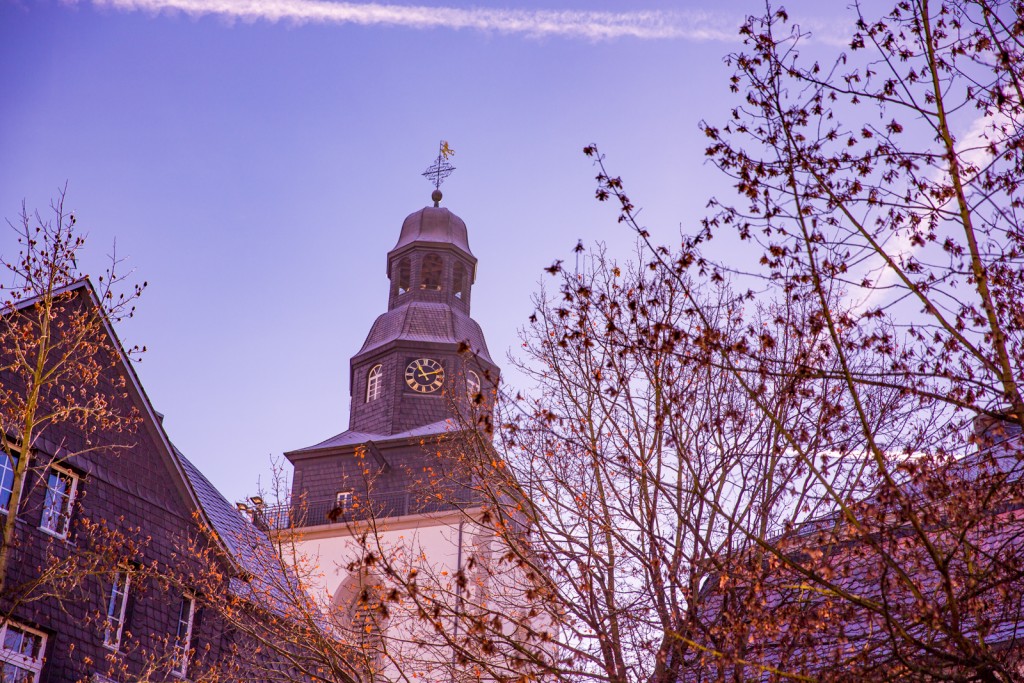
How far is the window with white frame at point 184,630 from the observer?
2164 centimetres

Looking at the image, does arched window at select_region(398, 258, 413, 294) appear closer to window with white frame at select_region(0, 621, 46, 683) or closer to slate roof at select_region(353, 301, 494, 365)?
slate roof at select_region(353, 301, 494, 365)

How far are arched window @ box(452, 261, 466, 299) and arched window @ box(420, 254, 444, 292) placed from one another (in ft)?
2.25

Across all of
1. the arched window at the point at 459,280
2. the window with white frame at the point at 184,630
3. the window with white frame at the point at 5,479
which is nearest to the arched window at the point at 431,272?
the arched window at the point at 459,280

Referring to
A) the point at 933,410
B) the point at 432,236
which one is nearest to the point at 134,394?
the point at 933,410

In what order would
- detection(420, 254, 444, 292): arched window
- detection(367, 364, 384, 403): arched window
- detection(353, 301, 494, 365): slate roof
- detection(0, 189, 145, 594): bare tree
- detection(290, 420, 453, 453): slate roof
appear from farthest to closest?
1. detection(420, 254, 444, 292): arched window
2. detection(367, 364, 384, 403): arched window
3. detection(353, 301, 494, 365): slate roof
4. detection(290, 420, 453, 453): slate roof
5. detection(0, 189, 145, 594): bare tree

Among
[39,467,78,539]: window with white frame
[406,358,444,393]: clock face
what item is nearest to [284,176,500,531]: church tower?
[406,358,444,393]: clock face

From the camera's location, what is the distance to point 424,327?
51469 mm

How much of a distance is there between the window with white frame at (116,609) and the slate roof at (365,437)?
2404cm

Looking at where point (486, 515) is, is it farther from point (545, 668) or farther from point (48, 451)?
point (48, 451)

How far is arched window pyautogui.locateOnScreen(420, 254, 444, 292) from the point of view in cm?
5484

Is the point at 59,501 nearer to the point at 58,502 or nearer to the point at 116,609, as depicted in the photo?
the point at 58,502

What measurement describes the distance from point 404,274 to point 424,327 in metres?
4.96

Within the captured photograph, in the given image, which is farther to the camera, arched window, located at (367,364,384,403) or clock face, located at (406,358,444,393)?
arched window, located at (367,364,384,403)

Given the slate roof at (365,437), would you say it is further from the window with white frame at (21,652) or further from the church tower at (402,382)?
the window with white frame at (21,652)
